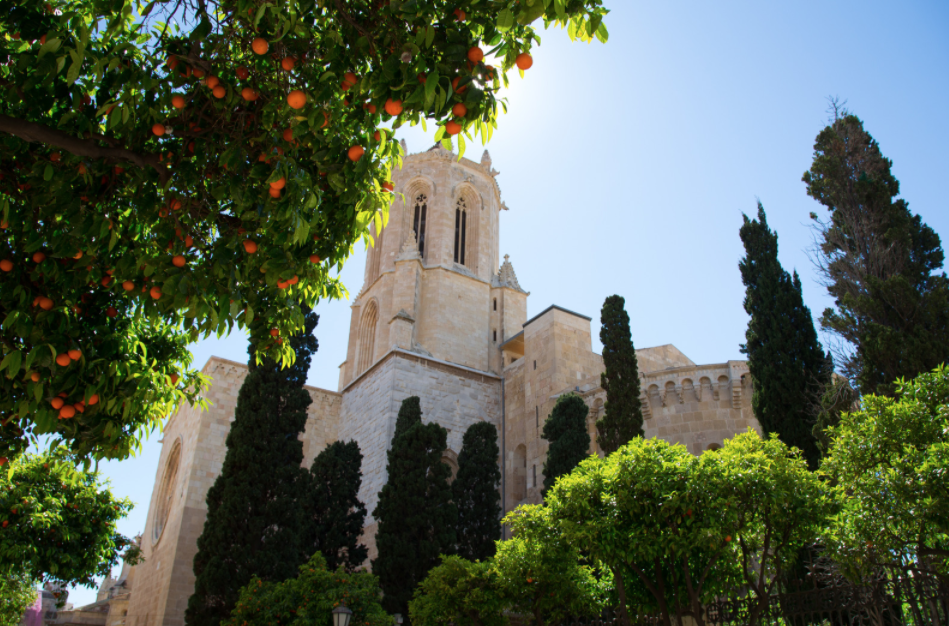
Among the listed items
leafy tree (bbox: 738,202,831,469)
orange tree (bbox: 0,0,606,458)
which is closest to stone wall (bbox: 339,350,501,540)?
leafy tree (bbox: 738,202,831,469)

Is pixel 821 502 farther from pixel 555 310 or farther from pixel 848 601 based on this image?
pixel 555 310

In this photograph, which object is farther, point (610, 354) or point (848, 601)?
point (610, 354)

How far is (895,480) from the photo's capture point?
6074mm

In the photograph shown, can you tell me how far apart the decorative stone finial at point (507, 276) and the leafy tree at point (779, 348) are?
12.1 meters

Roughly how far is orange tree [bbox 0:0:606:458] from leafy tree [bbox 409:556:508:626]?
6.95 m

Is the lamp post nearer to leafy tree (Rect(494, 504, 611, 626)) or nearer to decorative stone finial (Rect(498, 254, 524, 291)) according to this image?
leafy tree (Rect(494, 504, 611, 626))

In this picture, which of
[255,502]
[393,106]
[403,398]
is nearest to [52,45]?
[393,106]

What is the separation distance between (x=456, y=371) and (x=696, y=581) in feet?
43.7

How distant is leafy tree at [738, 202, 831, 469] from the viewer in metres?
11.7

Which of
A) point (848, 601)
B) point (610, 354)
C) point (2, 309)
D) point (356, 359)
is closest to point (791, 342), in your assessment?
point (610, 354)

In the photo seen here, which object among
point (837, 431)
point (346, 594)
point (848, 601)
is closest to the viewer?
point (848, 601)

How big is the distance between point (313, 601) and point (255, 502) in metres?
4.13

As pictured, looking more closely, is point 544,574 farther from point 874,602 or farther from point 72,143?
point 72,143

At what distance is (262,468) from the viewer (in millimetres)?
14320
